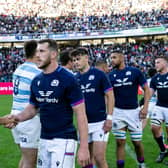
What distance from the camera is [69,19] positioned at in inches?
1884

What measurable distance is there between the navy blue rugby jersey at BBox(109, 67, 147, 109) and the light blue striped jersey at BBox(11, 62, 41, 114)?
2.09m

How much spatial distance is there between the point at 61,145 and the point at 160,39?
143ft

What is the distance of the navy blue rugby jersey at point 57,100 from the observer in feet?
14.2

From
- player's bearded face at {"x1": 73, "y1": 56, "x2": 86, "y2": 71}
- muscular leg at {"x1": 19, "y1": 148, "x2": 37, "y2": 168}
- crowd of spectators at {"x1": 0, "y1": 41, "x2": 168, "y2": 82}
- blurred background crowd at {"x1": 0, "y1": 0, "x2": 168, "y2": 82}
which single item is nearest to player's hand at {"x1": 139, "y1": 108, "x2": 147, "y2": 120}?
player's bearded face at {"x1": 73, "y1": 56, "x2": 86, "y2": 71}

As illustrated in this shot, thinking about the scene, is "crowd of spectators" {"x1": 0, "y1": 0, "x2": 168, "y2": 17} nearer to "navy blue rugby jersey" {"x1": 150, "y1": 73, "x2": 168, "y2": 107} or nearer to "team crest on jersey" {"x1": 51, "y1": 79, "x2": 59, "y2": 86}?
"navy blue rugby jersey" {"x1": 150, "y1": 73, "x2": 168, "y2": 107}

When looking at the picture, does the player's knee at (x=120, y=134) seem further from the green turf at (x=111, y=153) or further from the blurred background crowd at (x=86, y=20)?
the blurred background crowd at (x=86, y=20)

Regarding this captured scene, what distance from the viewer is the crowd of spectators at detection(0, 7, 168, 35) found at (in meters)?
44.4

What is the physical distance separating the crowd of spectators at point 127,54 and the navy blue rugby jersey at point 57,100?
1156 inches

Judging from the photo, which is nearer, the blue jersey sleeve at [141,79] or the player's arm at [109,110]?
the player's arm at [109,110]

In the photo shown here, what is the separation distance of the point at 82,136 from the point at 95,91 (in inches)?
85.7

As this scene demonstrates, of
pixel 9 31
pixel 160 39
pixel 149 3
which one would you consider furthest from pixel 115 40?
pixel 9 31

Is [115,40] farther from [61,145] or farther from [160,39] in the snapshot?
[61,145]

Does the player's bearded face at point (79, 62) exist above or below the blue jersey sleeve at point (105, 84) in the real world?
above

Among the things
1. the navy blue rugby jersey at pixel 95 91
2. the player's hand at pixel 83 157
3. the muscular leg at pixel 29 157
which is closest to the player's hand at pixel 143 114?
the navy blue rugby jersey at pixel 95 91
